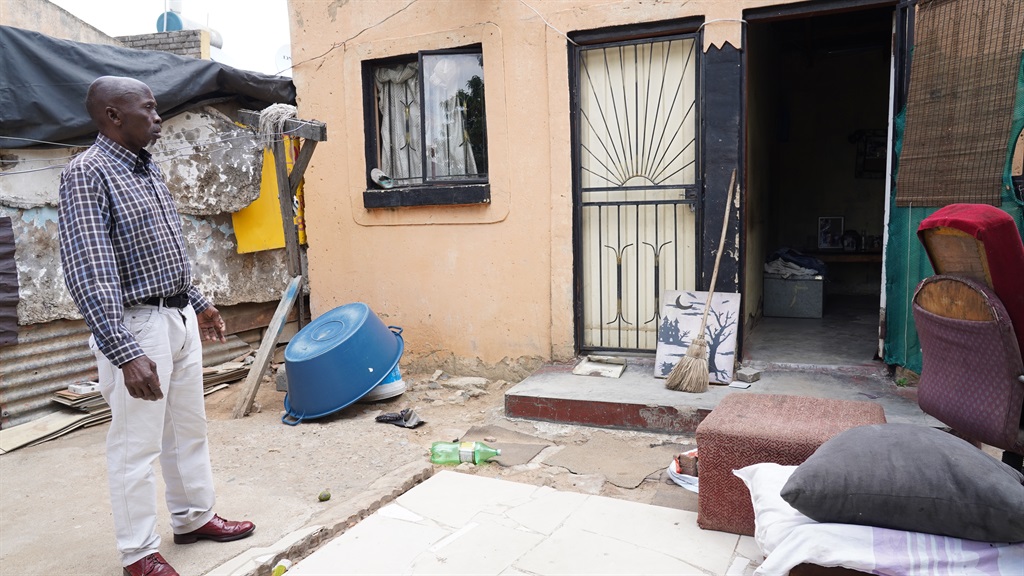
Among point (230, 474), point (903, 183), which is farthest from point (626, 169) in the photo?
point (230, 474)

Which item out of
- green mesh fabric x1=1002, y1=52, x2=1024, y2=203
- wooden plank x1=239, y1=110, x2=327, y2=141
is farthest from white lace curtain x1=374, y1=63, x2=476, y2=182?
green mesh fabric x1=1002, y1=52, x2=1024, y2=203

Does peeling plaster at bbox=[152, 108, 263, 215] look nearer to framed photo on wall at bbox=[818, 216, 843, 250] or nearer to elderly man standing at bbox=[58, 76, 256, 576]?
elderly man standing at bbox=[58, 76, 256, 576]

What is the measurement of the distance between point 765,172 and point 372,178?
4147 mm

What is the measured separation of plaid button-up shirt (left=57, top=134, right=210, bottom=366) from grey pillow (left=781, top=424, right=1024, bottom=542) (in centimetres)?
249

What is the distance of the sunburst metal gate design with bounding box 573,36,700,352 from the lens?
528cm

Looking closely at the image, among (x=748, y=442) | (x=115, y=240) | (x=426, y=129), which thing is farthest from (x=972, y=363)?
(x=426, y=129)

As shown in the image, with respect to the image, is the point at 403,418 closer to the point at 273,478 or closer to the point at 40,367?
the point at 273,478

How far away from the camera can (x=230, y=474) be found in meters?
4.18

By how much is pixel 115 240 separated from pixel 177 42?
1029cm

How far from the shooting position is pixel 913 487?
215cm

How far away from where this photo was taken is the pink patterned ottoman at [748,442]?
2.87 metres

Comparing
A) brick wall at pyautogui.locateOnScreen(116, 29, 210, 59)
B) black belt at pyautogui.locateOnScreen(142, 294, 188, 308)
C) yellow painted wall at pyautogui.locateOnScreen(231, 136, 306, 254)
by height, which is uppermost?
brick wall at pyautogui.locateOnScreen(116, 29, 210, 59)

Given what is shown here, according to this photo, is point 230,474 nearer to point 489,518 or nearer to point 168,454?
point 168,454

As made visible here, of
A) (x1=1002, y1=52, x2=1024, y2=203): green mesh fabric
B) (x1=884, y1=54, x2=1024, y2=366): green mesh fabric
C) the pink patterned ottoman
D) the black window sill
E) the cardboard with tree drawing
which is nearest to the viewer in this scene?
the pink patterned ottoman
